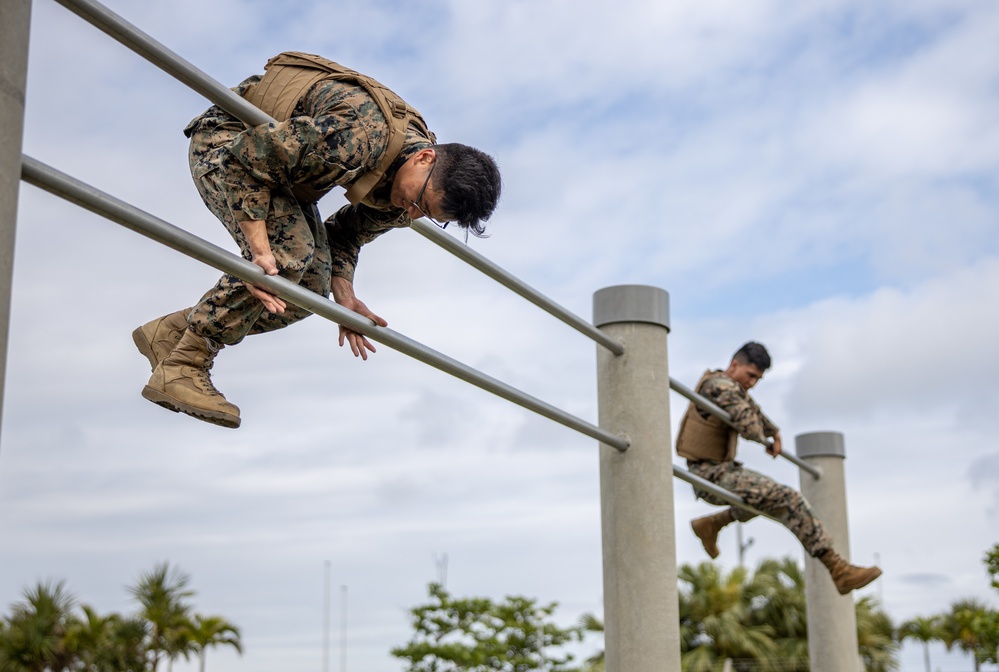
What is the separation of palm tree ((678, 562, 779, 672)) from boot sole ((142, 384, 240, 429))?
58.1 ft

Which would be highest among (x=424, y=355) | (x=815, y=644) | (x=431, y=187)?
(x=431, y=187)

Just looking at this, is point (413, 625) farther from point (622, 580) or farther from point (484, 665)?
point (622, 580)

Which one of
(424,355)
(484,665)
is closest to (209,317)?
(424,355)

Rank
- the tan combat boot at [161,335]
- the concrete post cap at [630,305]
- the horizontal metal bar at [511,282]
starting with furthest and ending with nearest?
the concrete post cap at [630,305], the horizontal metal bar at [511,282], the tan combat boot at [161,335]

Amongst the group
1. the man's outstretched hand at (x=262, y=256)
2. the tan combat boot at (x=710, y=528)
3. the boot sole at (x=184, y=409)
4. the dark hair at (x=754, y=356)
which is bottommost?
the boot sole at (x=184, y=409)

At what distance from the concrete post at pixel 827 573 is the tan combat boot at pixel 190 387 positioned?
4.19 metres

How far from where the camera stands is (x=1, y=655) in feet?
82.3

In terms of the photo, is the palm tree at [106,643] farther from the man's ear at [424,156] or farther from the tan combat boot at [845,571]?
the man's ear at [424,156]

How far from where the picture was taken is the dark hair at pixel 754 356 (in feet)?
19.1

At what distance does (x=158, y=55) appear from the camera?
2.38 metres

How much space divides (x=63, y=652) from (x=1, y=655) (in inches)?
47.4

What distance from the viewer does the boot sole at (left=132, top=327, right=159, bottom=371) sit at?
3014mm

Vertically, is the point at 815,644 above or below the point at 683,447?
below

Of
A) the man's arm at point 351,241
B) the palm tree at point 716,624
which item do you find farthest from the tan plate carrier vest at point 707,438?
the palm tree at point 716,624
